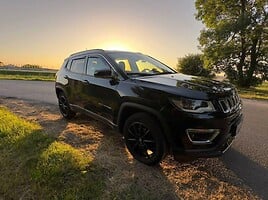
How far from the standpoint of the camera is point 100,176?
12.9 ft

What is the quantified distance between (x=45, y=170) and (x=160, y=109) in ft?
6.33

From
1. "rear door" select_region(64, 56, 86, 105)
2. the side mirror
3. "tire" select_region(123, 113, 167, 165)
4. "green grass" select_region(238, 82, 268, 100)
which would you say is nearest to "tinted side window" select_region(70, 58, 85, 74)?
"rear door" select_region(64, 56, 86, 105)

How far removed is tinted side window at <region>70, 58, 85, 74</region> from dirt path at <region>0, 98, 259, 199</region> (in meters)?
1.45

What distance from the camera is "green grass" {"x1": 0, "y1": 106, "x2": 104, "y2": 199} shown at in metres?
3.71

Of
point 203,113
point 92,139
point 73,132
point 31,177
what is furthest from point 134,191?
point 73,132

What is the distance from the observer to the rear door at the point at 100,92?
4.80 meters

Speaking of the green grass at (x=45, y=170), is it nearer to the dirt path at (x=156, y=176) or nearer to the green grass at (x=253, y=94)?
the dirt path at (x=156, y=176)

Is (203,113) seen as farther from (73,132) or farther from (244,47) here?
(244,47)

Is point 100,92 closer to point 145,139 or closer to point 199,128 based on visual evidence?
point 145,139

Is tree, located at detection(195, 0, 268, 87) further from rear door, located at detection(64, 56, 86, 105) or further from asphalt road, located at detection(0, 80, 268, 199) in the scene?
rear door, located at detection(64, 56, 86, 105)

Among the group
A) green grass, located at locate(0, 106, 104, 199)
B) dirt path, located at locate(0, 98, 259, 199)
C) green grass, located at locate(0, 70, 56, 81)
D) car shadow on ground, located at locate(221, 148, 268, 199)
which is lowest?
green grass, located at locate(0, 70, 56, 81)

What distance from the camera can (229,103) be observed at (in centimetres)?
403

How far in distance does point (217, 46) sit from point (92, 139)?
24070 millimetres

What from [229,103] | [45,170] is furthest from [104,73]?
[229,103]
